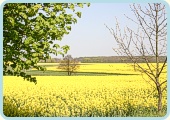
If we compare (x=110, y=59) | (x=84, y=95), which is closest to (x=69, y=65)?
(x=84, y=95)

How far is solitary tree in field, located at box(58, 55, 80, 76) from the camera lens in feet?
30.4

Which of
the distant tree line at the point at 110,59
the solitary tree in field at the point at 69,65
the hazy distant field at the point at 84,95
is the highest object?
the distant tree line at the point at 110,59

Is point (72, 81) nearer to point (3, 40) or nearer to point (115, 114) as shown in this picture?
point (115, 114)

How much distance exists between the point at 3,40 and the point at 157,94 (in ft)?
10.6

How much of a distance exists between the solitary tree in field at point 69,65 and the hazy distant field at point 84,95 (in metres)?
0.13

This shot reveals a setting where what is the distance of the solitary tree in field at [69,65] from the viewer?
365 inches

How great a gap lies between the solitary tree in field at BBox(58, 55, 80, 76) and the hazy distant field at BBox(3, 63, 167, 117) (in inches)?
5.0

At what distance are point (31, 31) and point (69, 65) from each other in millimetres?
1305

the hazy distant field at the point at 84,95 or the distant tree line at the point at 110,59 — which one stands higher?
the distant tree line at the point at 110,59

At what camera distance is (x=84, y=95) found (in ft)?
31.5

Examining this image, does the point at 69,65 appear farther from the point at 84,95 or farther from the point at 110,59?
the point at 110,59

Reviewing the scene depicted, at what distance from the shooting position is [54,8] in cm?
855

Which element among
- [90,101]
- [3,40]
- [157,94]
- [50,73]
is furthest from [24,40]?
[157,94]

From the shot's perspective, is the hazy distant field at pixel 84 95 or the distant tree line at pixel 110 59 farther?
the hazy distant field at pixel 84 95
